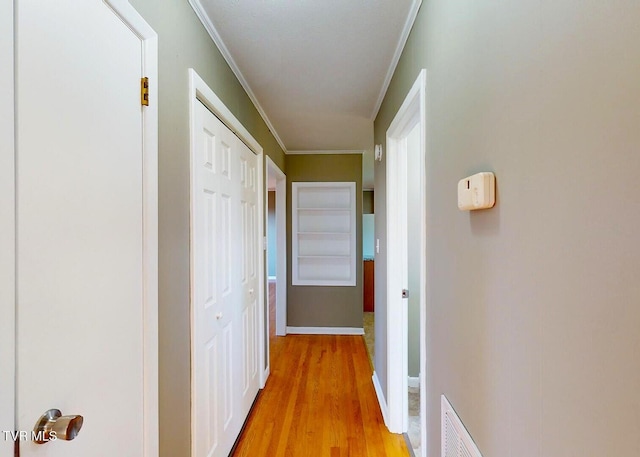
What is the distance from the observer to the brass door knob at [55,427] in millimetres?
667

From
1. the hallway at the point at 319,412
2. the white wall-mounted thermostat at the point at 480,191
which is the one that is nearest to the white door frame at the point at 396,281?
the hallway at the point at 319,412

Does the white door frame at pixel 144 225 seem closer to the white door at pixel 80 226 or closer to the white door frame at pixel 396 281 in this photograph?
the white door at pixel 80 226

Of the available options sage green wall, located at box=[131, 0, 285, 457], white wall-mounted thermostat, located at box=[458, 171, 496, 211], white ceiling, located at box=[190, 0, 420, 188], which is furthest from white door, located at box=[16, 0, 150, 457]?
white wall-mounted thermostat, located at box=[458, 171, 496, 211]

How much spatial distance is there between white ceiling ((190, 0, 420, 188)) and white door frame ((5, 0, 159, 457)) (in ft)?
1.90

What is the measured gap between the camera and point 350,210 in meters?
4.24

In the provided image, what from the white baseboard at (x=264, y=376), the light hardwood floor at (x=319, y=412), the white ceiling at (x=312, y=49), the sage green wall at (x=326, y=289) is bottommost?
the light hardwood floor at (x=319, y=412)

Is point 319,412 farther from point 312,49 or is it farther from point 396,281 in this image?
point 312,49

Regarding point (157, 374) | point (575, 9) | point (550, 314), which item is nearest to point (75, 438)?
point (157, 374)

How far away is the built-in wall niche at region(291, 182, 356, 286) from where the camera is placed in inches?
167

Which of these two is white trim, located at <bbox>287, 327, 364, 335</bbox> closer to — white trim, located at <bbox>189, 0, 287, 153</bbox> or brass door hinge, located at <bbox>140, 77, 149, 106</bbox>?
white trim, located at <bbox>189, 0, 287, 153</bbox>

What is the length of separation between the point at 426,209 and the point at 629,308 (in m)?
0.99

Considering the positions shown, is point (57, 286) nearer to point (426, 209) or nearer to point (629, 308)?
point (629, 308)

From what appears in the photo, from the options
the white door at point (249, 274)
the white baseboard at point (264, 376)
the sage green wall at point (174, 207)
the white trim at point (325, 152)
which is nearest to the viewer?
the sage green wall at point (174, 207)

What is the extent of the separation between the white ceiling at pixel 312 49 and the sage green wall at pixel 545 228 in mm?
570
